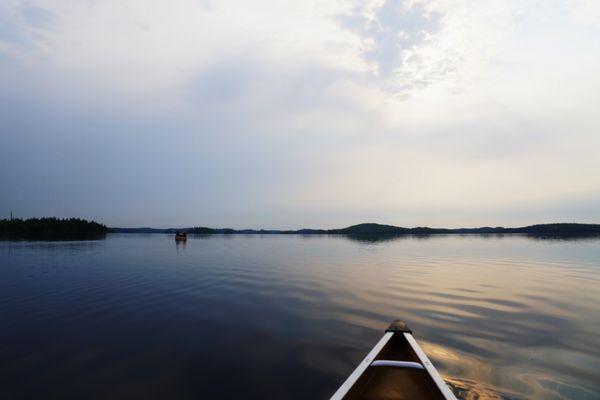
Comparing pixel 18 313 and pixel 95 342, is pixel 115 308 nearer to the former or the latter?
pixel 18 313

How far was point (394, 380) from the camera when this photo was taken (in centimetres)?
581

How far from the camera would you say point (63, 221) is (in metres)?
167

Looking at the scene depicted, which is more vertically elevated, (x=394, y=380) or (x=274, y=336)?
(x=394, y=380)

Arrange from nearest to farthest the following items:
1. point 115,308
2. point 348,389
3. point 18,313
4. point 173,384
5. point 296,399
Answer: point 348,389 < point 296,399 < point 173,384 < point 18,313 < point 115,308

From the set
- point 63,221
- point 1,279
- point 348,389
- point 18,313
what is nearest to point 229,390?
point 348,389

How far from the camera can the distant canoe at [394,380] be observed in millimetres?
5168

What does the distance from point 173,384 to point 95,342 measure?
454cm

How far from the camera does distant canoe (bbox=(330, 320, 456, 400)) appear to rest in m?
5.17

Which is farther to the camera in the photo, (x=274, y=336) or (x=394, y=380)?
(x=274, y=336)

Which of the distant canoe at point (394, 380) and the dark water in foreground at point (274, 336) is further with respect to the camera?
the dark water in foreground at point (274, 336)

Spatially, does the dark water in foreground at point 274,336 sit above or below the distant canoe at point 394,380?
below

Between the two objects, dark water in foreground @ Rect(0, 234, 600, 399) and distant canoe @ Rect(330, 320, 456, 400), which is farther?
dark water in foreground @ Rect(0, 234, 600, 399)

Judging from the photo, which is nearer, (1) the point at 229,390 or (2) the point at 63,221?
(1) the point at 229,390

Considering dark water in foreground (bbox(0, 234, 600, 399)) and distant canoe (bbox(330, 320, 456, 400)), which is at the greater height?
distant canoe (bbox(330, 320, 456, 400))
